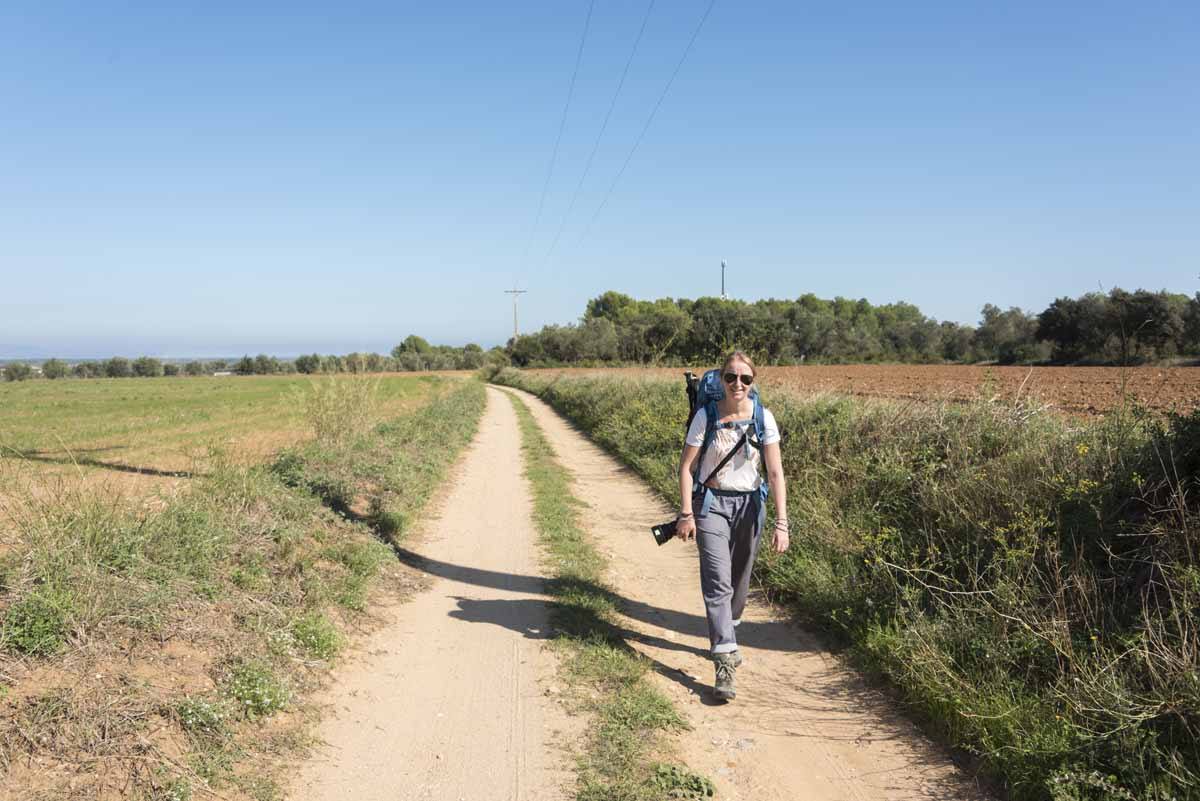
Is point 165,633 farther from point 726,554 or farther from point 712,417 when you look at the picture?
point 712,417

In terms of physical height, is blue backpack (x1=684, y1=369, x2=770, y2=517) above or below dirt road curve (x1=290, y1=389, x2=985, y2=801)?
above

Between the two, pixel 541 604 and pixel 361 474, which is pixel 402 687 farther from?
pixel 361 474

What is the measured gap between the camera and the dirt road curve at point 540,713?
135 inches

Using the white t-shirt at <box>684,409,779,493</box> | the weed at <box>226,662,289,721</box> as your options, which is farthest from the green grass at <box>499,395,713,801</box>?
the weed at <box>226,662,289,721</box>

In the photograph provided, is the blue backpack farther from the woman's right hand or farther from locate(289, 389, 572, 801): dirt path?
locate(289, 389, 572, 801): dirt path

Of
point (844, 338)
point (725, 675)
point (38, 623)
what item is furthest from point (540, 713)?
point (844, 338)

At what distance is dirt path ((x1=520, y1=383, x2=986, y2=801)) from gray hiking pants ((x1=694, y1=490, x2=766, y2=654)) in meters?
0.41

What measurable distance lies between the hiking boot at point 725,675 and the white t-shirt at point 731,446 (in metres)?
1.01

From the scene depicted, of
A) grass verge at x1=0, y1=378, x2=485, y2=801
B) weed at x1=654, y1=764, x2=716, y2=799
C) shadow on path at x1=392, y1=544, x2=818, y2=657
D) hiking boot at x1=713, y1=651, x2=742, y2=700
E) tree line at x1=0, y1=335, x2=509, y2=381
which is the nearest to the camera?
grass verge at x1=0, y1=378, x2=485, y2=801

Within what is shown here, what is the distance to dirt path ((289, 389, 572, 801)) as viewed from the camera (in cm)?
340

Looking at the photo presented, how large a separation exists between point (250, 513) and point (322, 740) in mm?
2968

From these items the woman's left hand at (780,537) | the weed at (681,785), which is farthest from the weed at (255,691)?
the woman's left hand at (780,537)

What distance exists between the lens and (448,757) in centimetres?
363

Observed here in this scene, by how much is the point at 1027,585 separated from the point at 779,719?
1.80 metres
